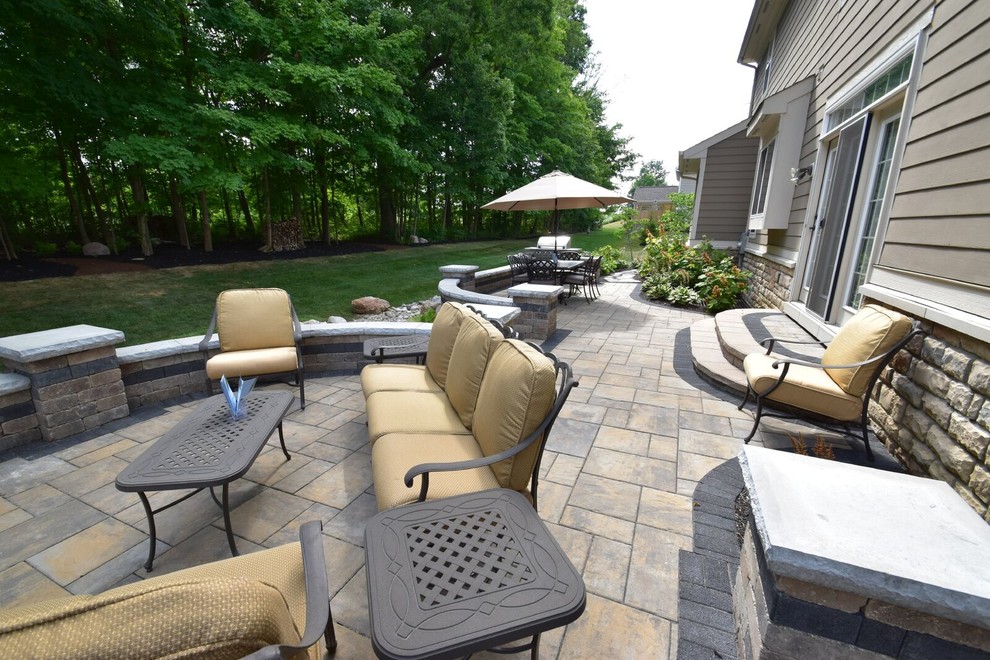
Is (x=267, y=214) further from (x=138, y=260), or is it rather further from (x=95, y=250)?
(x=95, y=250)

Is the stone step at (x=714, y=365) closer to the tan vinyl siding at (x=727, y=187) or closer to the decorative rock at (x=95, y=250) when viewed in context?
the tan vinyl siding at (x=727, y=187)

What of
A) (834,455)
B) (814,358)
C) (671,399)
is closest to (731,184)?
(814,358)

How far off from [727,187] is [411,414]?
8.74 m

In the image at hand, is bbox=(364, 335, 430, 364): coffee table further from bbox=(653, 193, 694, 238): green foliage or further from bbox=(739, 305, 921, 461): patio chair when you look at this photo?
bbox=(653, 193, 694, 238): green foliage

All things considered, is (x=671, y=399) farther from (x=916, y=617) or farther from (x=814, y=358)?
(x=916, y=617)

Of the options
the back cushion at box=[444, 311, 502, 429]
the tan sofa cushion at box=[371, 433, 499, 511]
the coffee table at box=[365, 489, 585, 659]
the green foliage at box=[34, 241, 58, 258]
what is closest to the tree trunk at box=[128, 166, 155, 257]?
the green foliage at box=[34, 241, 58, 258]

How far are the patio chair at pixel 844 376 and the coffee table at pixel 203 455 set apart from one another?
3.07 meters

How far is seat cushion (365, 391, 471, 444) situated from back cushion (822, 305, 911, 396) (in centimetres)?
247

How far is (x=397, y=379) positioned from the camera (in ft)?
9.22

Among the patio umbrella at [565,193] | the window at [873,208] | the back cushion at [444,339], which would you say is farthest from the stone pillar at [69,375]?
the window at [873,208]

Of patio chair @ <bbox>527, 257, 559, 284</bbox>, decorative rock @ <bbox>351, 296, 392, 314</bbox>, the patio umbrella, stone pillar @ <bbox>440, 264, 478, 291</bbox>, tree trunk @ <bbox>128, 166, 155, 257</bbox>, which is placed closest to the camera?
stone pillar @ <bbox>440, 264, 478, 291</bbox>

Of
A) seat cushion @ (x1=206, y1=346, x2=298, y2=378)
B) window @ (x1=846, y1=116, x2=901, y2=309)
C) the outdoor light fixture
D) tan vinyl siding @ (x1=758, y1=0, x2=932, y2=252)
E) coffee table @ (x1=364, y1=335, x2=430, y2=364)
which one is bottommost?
seat cushion @ (x1=206, y1=346, x2=298, y2=378)

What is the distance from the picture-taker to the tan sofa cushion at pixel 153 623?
1.77 feet

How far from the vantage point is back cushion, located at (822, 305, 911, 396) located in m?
2.44
